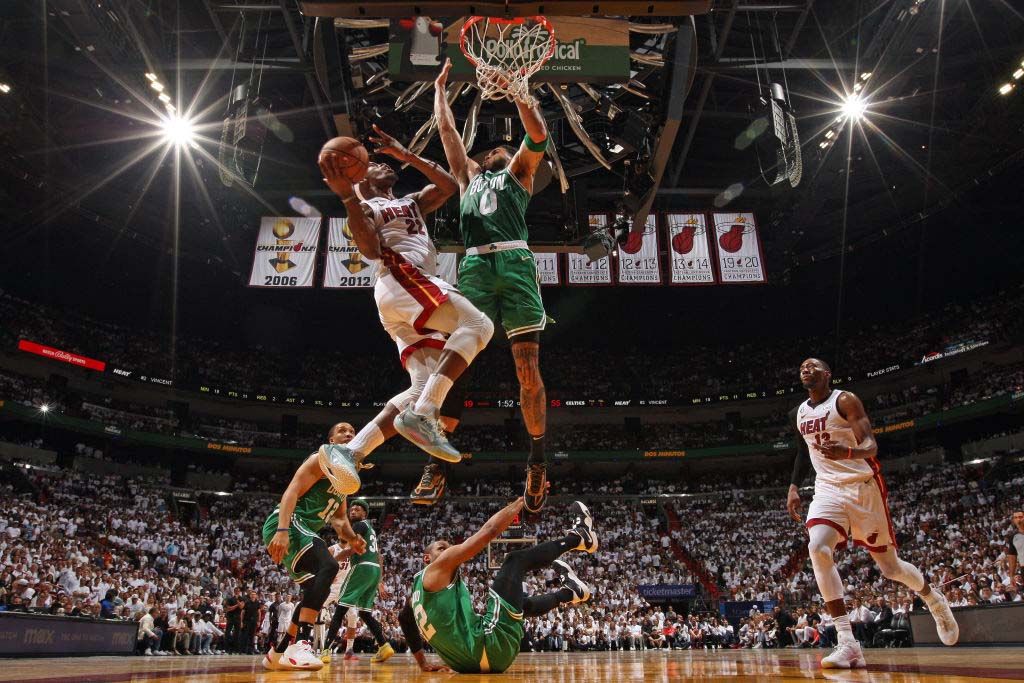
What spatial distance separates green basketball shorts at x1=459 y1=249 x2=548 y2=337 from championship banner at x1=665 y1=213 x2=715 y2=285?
1297 centimetres

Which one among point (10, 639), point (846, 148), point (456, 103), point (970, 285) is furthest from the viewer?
point (970, 285)

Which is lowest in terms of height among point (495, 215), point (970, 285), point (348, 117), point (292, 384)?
point (495, 215)

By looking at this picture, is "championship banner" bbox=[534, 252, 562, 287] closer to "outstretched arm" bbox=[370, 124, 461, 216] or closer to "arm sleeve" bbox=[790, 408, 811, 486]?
"arm sleeve" bbox=[790, 408, 811, 486]

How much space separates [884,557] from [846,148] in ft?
Result: 60.6

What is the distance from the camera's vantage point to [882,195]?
82.1 ft

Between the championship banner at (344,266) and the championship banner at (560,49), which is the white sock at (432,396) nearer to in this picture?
the championship banner at (560,49)

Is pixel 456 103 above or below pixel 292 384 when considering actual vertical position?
below

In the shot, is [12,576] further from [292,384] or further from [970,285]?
[970,285]

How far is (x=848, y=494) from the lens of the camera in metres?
5.35

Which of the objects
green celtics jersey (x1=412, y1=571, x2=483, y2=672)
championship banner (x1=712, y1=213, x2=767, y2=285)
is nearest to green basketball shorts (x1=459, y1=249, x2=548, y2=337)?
green celtics jersey (x1=412, y1=571, x2=483, y2=672)

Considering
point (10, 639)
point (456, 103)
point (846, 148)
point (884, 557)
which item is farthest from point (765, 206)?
point (10, 639)

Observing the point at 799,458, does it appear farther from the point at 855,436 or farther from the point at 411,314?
the point at 411,314

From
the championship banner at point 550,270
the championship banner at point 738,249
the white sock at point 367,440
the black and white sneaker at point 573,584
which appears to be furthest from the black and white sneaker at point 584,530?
the championship banner at point 738,249

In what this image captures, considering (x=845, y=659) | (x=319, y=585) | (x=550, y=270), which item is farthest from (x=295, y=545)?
(x=550, y=270)
